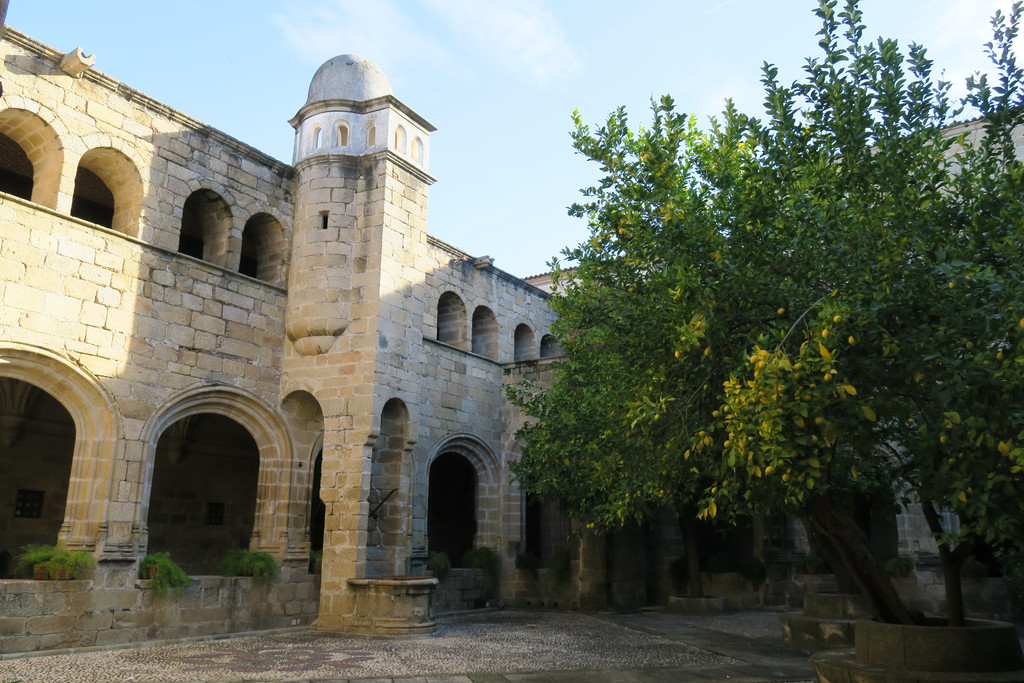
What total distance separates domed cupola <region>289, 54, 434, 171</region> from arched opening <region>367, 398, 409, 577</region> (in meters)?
3.94

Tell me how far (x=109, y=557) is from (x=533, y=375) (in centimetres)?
816

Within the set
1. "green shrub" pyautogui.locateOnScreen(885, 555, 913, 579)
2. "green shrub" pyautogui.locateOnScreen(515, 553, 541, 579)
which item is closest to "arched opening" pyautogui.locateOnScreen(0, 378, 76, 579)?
"green shrub" pyautogui.locateOnScreen(515, 553, 541, 579)

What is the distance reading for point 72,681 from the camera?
269 inches

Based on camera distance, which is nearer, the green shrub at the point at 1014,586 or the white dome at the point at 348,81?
the green shrub at the point at 1014,586

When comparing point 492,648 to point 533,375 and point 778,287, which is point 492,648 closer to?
point 778,287

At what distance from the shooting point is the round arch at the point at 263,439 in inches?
431

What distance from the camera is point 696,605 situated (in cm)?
1434

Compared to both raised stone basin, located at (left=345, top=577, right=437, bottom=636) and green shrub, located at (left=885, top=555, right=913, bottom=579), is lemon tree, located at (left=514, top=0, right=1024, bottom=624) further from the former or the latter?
green shrub, located at (left=885, top=555, right=913, bottom=579)

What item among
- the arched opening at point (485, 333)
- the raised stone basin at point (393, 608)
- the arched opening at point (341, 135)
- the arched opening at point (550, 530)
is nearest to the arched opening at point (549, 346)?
the arched opening at point (485, 333)

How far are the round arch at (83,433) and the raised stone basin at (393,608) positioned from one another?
10.5 ft

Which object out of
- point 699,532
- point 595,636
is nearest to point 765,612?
point 699,532

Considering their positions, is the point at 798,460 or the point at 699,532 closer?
the point at 798,460

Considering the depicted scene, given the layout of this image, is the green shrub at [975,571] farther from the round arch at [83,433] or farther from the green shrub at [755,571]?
the round arch at [83,433]

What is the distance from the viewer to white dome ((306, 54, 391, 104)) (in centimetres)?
1291
